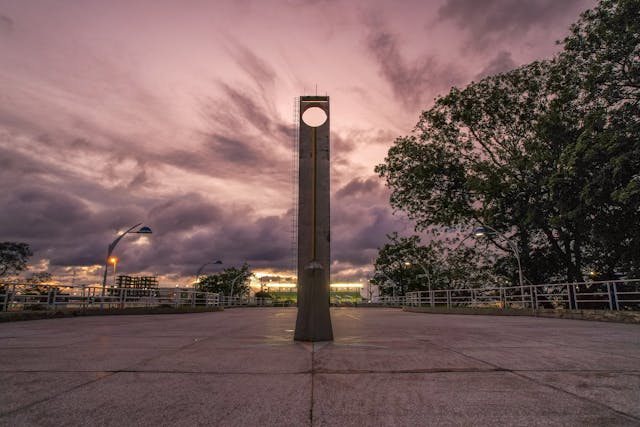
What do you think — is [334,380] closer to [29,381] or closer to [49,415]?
[49,415]

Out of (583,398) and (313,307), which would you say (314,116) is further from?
(583,398)

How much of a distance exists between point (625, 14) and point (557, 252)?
36.9ft

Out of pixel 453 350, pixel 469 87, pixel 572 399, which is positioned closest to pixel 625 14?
pixel 469 87

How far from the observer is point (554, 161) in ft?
58.5

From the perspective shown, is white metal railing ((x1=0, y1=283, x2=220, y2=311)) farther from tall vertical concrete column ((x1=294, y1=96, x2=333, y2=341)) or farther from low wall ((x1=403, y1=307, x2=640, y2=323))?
low wall ((x1=403, y1=307, x2=640, y2=323))

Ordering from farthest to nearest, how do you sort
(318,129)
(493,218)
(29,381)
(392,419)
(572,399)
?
(493,218) < (318,129) < (29,381) < (572,399) < (392,419)

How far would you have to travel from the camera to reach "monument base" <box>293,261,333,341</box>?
5605 mm

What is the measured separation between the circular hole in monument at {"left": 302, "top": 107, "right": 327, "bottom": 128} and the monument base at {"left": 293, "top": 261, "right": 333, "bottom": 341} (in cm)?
222

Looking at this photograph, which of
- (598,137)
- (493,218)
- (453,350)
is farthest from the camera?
(493,218)

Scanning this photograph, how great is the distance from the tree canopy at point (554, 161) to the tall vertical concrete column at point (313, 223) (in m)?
11.0

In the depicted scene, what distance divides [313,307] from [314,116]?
9.62 ft

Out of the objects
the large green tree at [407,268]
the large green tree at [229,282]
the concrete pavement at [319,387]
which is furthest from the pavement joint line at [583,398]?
the large green tree at [229,282]

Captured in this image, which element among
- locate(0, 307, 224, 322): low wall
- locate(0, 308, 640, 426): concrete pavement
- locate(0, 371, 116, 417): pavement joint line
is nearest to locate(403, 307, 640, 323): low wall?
locate(0, 308, 640, 426): concrete pavement

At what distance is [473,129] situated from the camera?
2341 cm
